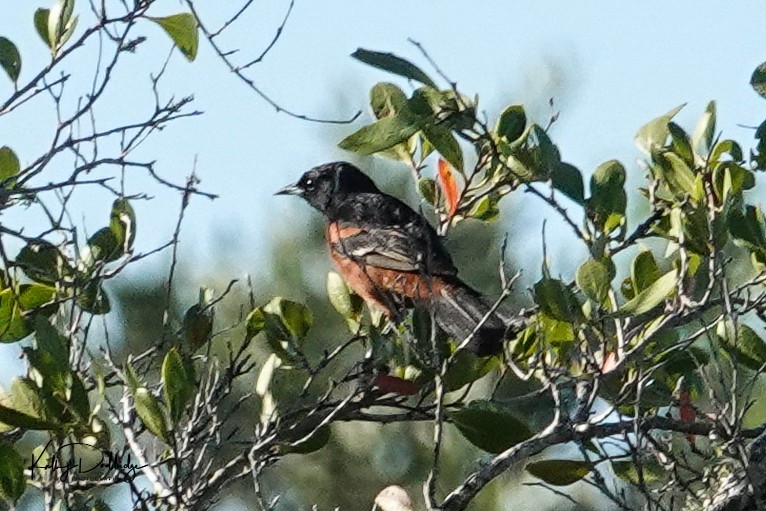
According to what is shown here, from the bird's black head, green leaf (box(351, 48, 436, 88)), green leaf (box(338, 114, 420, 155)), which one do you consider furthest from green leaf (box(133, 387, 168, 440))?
the bird's black head

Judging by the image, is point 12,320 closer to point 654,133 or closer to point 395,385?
point 395,385

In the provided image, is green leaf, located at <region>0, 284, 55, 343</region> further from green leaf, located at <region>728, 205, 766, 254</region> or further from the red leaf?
green leaf, located at <region>728, 205, 766, 254</region>

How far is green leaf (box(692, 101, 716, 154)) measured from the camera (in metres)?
2.34

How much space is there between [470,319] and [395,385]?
903mm

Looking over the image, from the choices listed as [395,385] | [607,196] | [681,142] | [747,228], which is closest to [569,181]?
[607,196]

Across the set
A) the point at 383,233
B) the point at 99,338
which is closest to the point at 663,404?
the point at 383,233

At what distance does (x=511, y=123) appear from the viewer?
251 cm

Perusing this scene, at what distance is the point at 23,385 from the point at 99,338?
11.6ft

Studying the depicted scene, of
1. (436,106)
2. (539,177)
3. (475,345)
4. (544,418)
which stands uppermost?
(436,106)

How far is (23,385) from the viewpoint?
2180 mm

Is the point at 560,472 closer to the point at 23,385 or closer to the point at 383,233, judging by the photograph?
the point at 23,385

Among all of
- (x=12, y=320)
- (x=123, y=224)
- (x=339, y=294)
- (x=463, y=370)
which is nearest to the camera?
(x=12, y=320)

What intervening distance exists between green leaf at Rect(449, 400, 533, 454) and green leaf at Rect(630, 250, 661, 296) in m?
0.30

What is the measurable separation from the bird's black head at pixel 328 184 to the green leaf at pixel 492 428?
9.25 ft
